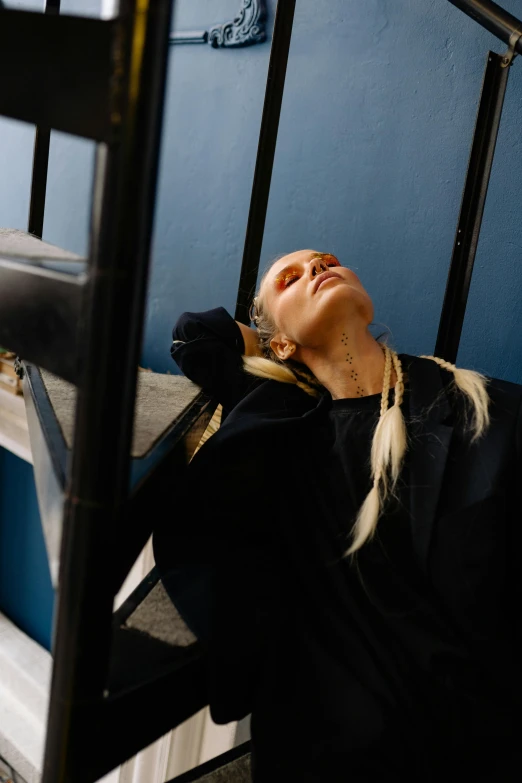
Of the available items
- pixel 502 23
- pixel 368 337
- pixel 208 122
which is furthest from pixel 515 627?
pixel 208 122

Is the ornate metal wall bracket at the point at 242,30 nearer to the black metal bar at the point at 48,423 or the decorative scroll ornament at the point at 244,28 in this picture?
the decorative scroll ornament at the point at 244,28

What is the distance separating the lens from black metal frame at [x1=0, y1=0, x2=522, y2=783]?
1.74ft

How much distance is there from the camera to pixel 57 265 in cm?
75

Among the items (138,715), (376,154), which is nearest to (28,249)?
(138,715)

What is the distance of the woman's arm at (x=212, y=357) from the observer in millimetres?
1338

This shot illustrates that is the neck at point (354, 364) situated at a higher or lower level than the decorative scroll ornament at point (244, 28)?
lower

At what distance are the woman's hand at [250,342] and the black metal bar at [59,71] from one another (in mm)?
855

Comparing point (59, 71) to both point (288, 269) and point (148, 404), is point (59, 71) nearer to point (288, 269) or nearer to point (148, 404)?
point (148, 404)

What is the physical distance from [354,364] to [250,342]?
0.30m

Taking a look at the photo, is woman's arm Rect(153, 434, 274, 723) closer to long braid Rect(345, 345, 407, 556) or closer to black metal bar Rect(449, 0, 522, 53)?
long braid Rect(345, 345, 407, 556)

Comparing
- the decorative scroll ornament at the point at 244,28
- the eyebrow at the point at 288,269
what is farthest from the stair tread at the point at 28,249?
the decorative scroll ornament at the point at 244,28

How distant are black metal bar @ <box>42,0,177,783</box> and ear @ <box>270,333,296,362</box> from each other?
784 millimetres

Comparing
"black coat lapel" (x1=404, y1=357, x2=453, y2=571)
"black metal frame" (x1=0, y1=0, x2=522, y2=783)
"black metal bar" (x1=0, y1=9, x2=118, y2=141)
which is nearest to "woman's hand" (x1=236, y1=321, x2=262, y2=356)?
"black coat lapel" (x1=404, y1=357, x2=453, y2=571)

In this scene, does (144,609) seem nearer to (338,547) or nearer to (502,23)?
(338,547)
